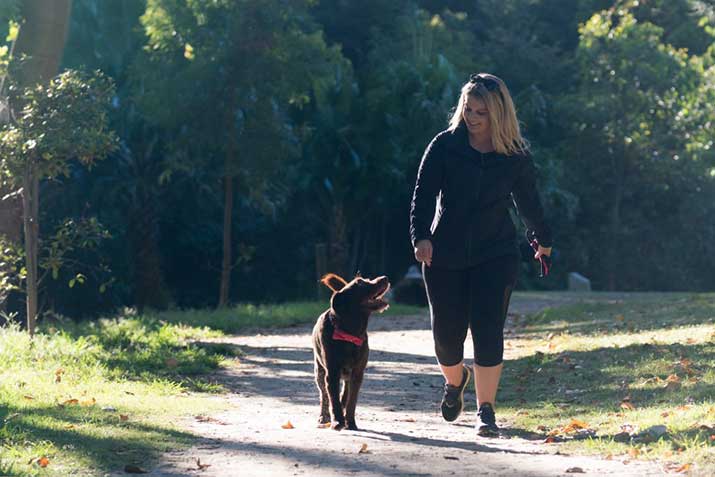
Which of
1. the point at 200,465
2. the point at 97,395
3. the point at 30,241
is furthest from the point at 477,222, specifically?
the point at 30,241

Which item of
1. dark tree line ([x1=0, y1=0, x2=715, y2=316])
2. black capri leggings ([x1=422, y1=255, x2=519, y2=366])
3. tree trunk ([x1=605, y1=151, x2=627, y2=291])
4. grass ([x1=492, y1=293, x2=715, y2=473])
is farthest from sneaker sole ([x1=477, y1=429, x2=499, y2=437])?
tree trunk ([x1=605, y1=151, x2=627, y2=291])

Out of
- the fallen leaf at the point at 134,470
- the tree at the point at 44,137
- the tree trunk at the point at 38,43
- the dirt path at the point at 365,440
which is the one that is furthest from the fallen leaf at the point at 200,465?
the tree trunk at the point at 38,43

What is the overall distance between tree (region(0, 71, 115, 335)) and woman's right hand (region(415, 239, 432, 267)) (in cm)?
583

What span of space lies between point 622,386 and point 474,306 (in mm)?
2644

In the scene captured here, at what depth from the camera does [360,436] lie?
755cm

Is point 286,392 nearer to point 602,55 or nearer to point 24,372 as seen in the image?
point 24,372

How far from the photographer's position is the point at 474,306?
755 centimetres

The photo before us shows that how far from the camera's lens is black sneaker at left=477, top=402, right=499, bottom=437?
7.55 m

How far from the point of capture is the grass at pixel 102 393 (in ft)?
22.2

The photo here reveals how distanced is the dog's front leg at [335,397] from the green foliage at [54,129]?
5417 millimetres

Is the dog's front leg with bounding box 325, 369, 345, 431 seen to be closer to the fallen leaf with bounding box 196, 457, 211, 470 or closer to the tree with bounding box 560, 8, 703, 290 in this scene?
the fallen leaf with bounding box 196, 457, 211, 470

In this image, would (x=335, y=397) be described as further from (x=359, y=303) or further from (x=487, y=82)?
(x=487, y=82)

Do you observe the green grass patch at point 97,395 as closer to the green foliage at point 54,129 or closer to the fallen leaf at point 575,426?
the green foliage at point 54,129

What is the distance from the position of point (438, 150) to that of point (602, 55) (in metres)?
30.5
